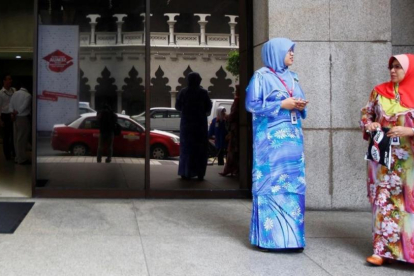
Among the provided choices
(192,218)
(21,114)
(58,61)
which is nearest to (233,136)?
(192,218)

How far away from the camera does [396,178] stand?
17.1 ft

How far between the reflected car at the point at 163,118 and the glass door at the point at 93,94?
0.11 feet

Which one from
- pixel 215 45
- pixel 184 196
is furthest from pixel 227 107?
pixel 184 196

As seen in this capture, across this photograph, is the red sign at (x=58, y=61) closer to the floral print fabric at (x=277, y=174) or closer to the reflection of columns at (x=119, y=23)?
the reflection of columns at (x=119, y=23)

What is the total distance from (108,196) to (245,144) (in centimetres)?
220

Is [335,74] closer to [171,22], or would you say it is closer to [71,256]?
[171,22]

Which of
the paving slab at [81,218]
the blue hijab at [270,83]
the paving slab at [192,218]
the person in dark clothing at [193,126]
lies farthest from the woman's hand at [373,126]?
the person in dark clothing at [193,126]

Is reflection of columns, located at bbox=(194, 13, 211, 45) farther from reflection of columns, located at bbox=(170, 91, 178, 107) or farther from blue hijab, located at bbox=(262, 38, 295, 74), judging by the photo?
blue hijab, located at bbox=(262, 38, 295, 74)

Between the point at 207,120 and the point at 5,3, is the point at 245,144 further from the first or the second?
the point at 5,3

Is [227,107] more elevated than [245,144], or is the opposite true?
[227,107]

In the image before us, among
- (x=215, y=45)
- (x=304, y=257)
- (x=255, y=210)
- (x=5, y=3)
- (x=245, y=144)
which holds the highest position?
(x=5, y=3)

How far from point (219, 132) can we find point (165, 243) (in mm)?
3231

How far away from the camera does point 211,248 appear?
585 cm

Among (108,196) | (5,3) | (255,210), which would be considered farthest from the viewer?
(5,3)
